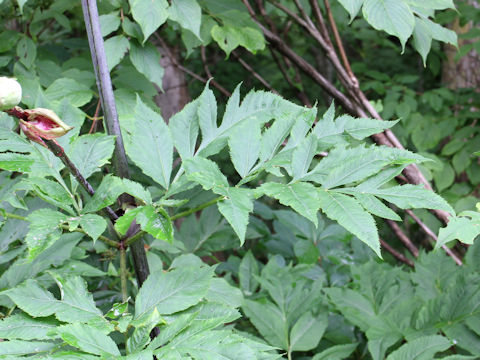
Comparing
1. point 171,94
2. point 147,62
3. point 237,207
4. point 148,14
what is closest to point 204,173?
point 237,207

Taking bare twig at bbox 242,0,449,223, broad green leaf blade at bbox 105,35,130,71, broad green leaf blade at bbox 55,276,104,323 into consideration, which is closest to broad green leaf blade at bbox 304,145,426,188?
broad green leaf blade at bbox 55,276,104,323

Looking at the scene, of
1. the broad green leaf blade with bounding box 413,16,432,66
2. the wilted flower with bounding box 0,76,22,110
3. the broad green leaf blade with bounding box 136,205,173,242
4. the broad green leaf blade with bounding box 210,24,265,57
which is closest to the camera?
the wilted flower with bounding box 0,76,22,110

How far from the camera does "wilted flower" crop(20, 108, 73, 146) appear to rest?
76 centimetres

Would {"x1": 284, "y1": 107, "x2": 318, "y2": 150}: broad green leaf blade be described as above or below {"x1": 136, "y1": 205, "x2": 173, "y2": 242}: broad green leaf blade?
above

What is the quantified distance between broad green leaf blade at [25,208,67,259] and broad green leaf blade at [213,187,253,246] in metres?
0.28

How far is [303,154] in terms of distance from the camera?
934 mm

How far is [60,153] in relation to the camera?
805 mm

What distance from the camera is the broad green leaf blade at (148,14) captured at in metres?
1.33

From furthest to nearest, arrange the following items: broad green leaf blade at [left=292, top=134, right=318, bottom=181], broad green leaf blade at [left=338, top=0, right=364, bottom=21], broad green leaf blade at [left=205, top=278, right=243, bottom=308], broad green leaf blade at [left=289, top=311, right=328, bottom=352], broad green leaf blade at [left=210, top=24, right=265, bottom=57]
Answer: broad green leaf blade at [left=210, top=24, right=265, bottom=57] → broad green leaf blade at [left=289, top=311, right=328, bottom=352] → broad green leaf blade at [left=338, top=0, right=364, bottom=21] → broad green leaf blade at [left=205, top=278, right=243, bottom=308] → broad green leaf blade at [left=292, top=134, right=318, bottom=181]

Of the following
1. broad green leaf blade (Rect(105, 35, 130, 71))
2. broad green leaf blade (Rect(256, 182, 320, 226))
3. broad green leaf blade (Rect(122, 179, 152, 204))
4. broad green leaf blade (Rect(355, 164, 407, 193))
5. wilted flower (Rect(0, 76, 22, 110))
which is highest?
wilted flower (Rect(0, 76, 22, 110))

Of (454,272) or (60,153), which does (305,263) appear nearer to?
(454,272)

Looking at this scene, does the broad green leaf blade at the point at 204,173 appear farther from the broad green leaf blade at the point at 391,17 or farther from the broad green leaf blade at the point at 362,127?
the broad green leaf blade at the point at 391,17

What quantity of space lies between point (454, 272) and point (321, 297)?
17.2 inches

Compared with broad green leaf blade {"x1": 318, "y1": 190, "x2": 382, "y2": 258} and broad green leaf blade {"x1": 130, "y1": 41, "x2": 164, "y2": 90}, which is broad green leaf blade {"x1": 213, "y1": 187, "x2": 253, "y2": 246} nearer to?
broad green leaf blade {"x1": 318, "y1": 190, "x2": 382, "y2": 258}
